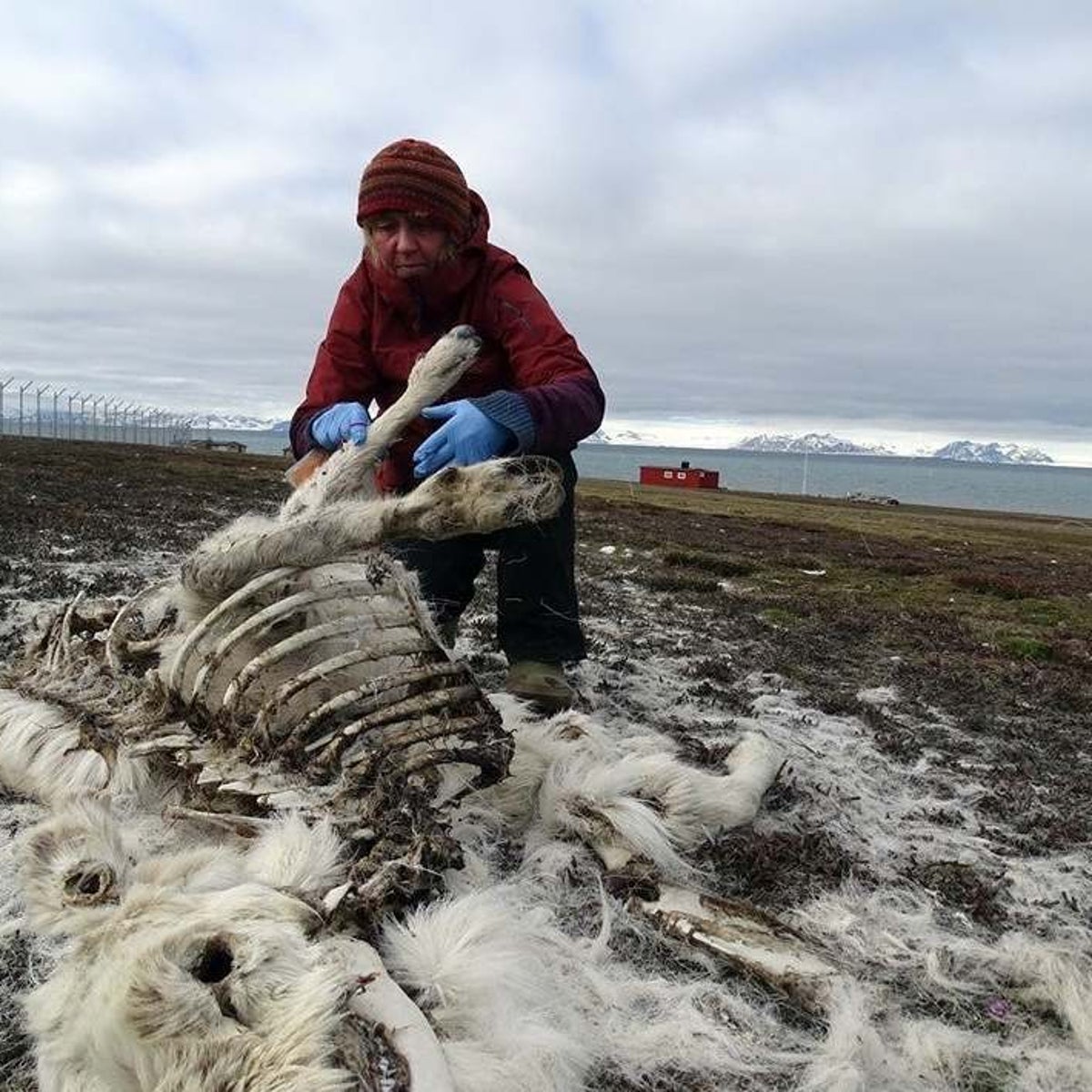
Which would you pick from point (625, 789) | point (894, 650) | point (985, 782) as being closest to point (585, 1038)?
point (625, 789)

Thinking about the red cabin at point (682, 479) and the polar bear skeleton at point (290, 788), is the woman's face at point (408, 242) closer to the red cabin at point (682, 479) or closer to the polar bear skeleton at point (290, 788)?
the polar bear skeleton at point (290, 788)

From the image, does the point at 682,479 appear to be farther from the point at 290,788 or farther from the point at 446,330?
the point at 290,788

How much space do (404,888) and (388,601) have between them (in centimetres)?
119

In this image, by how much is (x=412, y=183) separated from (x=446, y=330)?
2.29ft

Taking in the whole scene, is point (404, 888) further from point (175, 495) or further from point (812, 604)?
point (175, 495)

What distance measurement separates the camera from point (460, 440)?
3.57m

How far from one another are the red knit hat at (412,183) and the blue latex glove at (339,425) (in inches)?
32.9

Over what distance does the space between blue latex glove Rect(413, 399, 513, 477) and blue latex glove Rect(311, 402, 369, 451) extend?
0.30 meters

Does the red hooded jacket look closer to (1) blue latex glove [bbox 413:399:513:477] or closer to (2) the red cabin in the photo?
(1) blue latex glove [bbox 413:399:513:477]

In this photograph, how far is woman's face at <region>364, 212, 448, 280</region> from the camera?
161 inches

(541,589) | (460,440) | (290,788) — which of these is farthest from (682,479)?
(290,788)

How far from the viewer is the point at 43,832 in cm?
220

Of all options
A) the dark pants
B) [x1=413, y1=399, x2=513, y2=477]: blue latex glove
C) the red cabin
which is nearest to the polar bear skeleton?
[x1=413, y1=399, x2=513, y2=477]: blue latex glove

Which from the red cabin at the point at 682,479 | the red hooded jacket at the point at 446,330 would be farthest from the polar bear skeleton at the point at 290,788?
the red cabin at the point at 682,479
